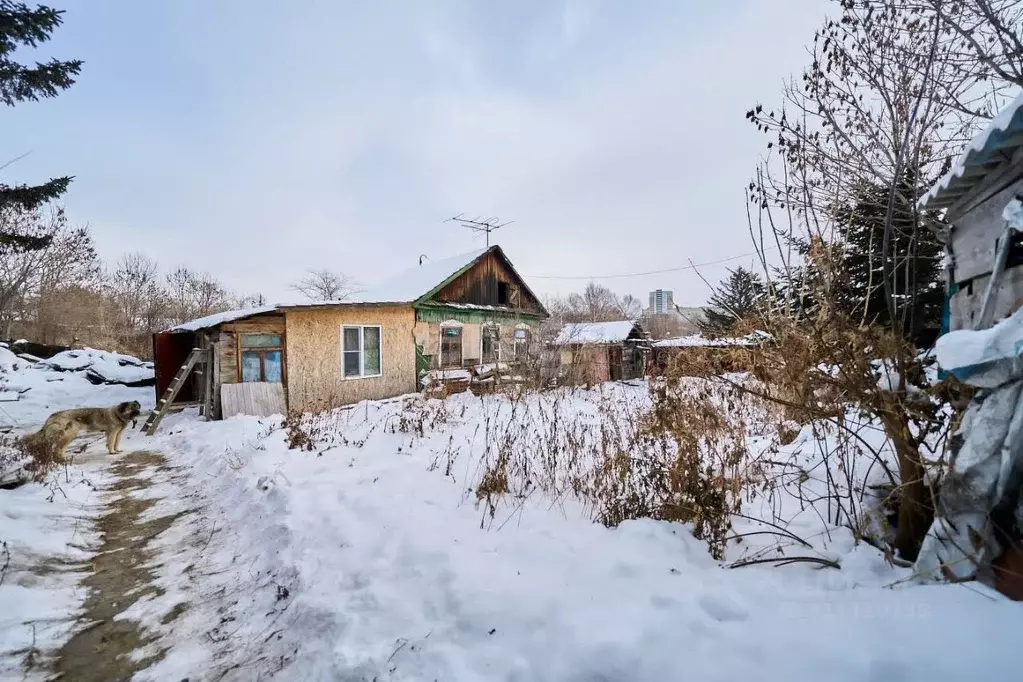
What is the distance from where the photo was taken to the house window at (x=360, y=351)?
1233cm

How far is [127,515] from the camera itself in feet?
15.2

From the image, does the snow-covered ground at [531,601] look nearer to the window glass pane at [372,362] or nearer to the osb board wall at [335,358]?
the osb board wall at [335,358]

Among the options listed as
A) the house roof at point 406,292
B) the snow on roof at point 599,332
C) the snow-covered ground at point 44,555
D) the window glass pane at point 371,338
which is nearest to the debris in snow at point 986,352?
the snow-covered ground at point 44,555

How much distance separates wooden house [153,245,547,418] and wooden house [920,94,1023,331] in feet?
31.2

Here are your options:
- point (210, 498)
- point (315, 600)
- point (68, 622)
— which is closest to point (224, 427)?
point (210, 498)

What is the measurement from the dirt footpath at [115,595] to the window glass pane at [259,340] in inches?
223

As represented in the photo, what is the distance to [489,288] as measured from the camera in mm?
16938

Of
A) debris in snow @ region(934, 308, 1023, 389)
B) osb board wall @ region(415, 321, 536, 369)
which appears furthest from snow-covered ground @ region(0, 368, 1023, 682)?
osb board wall @ region(415, 321, 536, 369)

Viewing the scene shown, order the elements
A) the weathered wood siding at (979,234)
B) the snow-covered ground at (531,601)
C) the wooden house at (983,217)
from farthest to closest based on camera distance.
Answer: the weathered wood siding at (979,234) < the wooden house at (983,217) < the snow-covered ground at (531,601)

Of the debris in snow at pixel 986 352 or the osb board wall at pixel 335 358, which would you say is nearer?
the debris in snow at pixel 986 352

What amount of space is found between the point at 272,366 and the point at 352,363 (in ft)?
7.11

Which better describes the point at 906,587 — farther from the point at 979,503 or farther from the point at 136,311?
the point at 136,311

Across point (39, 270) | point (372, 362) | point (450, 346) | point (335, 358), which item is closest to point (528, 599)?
point (335, 358)

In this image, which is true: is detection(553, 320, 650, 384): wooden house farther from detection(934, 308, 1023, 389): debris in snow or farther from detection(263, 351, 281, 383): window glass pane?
detection(934, 308, 1023, 389): debris in snow
